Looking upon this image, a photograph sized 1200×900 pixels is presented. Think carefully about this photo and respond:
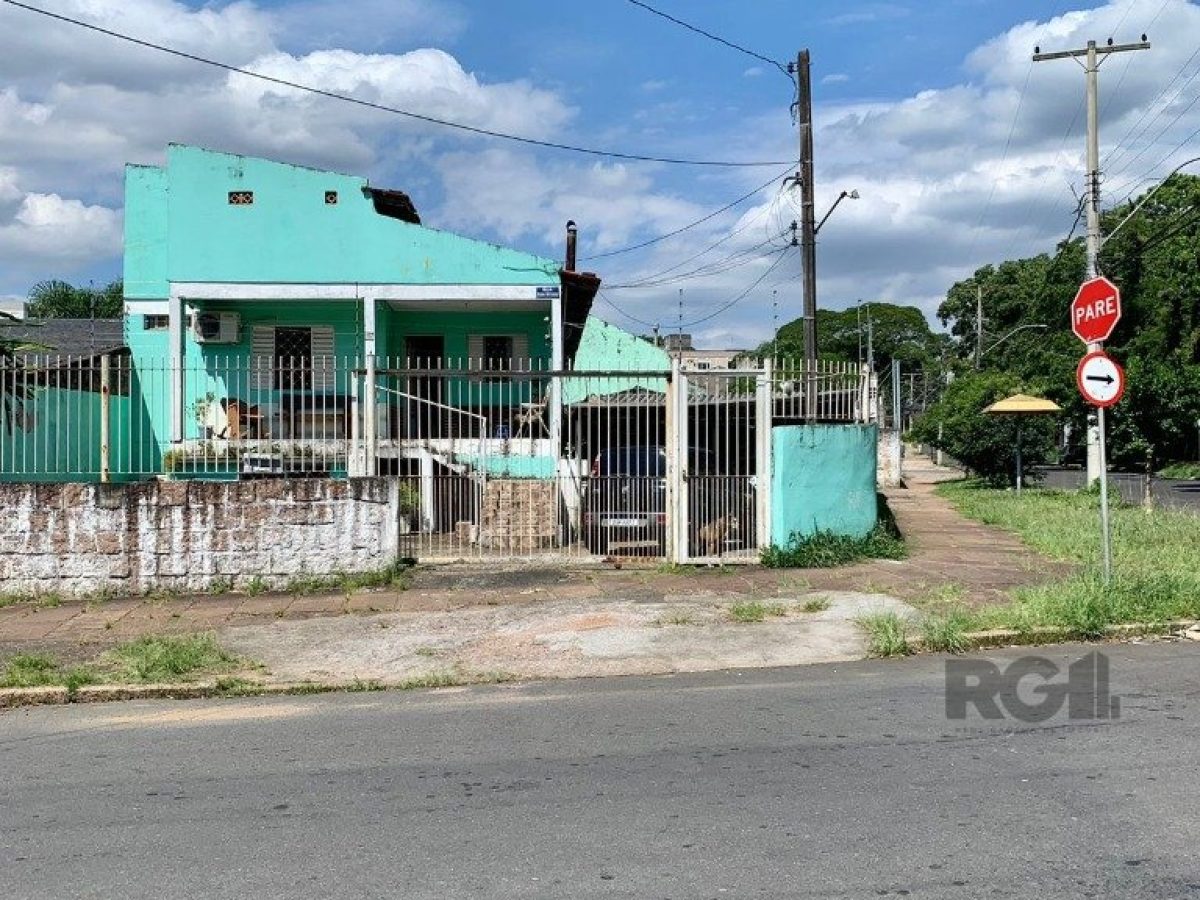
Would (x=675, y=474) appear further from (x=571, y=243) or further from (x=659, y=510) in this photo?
(x=571, y=243)

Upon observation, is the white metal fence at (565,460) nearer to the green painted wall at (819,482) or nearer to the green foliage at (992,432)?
the green painted wall at (819,482)

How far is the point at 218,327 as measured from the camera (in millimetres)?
19453

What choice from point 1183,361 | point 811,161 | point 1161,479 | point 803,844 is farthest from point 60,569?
point 1161,479

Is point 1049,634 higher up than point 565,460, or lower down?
lower down

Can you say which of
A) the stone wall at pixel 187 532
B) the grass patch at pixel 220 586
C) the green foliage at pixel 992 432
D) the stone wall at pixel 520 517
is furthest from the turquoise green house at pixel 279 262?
the green foliage at pixel 992 432

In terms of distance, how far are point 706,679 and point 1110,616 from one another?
12.2 feet

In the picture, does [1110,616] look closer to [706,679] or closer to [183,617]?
[706,679]

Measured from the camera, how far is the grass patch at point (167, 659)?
8.03 m

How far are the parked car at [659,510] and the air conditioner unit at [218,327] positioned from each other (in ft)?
31.4

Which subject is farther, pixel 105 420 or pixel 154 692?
pixel 105 420

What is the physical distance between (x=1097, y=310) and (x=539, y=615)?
233 inches

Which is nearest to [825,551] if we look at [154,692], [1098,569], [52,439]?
[1098,569]

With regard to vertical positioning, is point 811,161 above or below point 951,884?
above

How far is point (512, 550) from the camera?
1281cm
